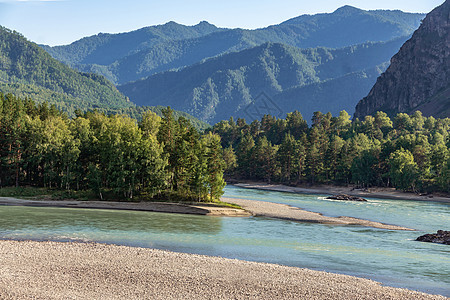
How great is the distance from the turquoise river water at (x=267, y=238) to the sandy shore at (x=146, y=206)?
421 centimetres

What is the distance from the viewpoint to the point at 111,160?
101938 millimetres

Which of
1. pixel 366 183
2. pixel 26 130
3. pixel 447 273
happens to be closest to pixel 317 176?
pixel 366 183

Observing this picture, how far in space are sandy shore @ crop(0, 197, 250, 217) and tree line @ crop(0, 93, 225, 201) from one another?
160 inches

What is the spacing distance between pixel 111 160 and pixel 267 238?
154ft

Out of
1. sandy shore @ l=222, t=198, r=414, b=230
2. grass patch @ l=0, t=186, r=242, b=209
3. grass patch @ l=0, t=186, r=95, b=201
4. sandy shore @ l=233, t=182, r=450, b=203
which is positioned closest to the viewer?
sandy shore @ l=222, t=198, r=414, b=230

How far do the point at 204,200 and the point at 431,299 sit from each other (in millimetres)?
66410

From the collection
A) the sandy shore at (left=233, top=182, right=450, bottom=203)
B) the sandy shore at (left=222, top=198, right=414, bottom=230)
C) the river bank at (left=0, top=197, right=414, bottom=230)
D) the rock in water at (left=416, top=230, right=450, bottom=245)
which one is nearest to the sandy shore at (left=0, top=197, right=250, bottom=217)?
the river bank at (left=0, top=197, right=414, bottom=230)

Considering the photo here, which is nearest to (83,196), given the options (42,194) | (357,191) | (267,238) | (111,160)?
(42,194)

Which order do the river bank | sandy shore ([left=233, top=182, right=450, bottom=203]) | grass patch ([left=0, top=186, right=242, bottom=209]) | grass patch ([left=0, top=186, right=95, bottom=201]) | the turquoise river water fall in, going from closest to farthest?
1. the turquoise river water
2. the river bank
3. grass patch ([left=0, top=186, right=242, bottom=209])
4. grass patch ([left=0, top=186, right=95, bottom=201])
5. sandy shore ([left=233, top=182, right=450, bottom=203])

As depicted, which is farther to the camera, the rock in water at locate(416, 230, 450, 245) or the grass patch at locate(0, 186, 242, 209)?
the grass patch at locate(0, 186, 242, 209)

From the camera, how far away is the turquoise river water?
2051 inches

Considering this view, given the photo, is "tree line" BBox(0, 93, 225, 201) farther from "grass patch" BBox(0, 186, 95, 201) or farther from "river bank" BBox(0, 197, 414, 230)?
"river bank" BBox(0, 197, 414, 230)

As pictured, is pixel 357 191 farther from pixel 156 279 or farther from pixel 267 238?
pixel 156 279

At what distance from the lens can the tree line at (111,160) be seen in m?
101
